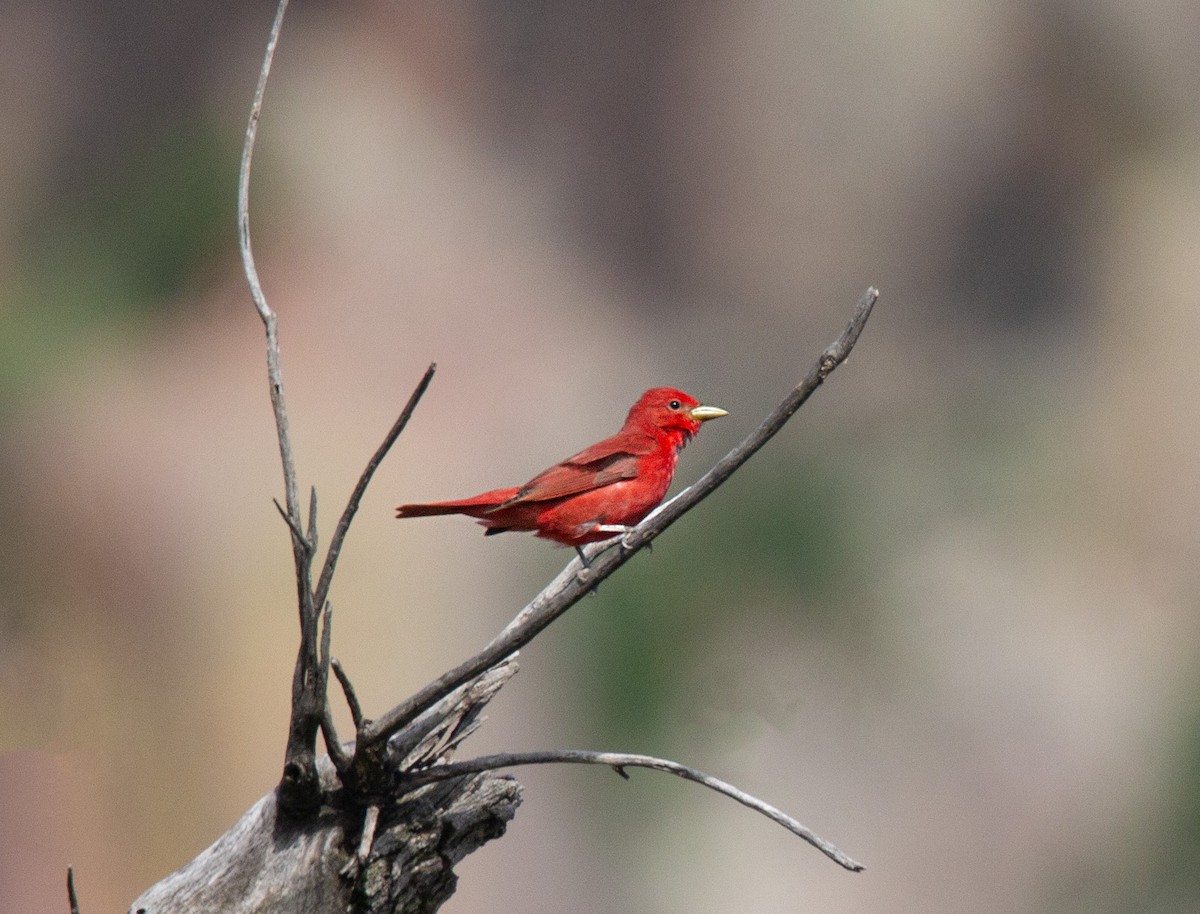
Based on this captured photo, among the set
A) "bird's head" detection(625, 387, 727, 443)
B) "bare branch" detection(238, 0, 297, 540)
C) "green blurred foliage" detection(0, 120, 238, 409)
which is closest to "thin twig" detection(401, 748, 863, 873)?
"bare branch" detection(238, 0, 297, 540)

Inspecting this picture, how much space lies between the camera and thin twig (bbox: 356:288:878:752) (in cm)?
280

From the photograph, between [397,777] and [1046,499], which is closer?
[397,777]

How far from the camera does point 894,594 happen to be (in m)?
11.1

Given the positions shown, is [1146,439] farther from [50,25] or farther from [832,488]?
[50,25]

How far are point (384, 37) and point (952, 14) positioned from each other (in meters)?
4.40

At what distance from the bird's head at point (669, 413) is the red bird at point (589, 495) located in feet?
0.24

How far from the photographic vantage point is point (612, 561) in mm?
3154

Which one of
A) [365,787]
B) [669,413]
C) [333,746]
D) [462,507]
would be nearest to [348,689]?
[333,746]

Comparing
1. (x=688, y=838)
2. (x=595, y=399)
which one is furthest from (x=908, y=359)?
(x=688, y=838)

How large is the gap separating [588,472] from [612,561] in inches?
33.3

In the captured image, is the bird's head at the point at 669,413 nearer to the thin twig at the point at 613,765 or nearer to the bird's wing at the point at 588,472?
the bird's wing at the point at 588,472

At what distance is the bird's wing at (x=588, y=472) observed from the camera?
3.92m

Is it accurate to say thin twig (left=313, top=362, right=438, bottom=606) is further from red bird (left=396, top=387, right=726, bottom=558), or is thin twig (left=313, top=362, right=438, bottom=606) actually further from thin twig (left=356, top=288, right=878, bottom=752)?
red bird (left=396, top=387, right=726, bottom=558)

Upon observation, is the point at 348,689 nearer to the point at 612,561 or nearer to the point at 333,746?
the point at 333,746
